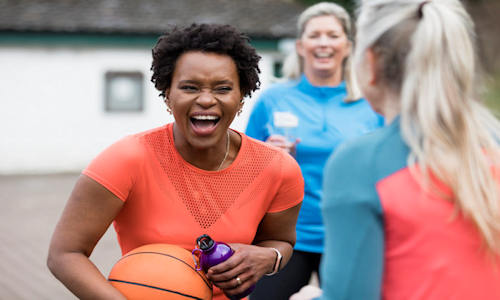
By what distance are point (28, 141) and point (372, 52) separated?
15084 mm

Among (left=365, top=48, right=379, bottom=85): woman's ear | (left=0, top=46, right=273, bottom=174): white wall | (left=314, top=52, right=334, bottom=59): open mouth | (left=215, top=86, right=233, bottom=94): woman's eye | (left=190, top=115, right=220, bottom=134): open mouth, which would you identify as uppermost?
(left=314, top=52, right=334, bottom=59): open mouth

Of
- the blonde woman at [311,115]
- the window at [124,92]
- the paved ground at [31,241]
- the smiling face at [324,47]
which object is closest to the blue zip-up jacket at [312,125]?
the blonde woman at [311,115]

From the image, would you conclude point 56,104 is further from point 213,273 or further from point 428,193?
point 428,193

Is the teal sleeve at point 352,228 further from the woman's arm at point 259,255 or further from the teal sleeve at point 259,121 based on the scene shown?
the teal sleeve at point 259,121

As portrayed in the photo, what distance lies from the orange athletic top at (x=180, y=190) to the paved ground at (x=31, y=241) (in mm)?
3434

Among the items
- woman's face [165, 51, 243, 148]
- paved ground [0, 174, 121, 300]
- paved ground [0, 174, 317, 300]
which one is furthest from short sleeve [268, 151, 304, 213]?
paved ground [0, 174, 121, 300]

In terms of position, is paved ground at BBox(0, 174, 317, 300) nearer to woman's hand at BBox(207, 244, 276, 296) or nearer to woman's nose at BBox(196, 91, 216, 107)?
woman's hand at BBox(207, 244, 276, 296)

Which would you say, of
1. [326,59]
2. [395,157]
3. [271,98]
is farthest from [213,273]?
[326,59]

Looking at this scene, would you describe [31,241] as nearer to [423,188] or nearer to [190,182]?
[190,182]

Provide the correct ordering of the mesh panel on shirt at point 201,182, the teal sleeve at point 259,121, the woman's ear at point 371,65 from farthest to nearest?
the teal sleeve at point 259,121, the mesh panel on shirt at point 201,182, the woman's ear at point 371,65

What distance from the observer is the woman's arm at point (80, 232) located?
2.31m

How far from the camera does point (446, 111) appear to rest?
58.8 inches

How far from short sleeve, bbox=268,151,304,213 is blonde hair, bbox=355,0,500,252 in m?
1.18

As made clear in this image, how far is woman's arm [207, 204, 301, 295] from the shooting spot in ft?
7.68
